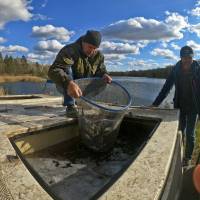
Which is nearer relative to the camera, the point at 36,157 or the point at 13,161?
the point at 13,161

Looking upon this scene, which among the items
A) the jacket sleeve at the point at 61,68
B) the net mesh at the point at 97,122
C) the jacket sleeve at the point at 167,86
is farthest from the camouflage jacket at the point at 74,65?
the jacket sleeve at the point at 167,86

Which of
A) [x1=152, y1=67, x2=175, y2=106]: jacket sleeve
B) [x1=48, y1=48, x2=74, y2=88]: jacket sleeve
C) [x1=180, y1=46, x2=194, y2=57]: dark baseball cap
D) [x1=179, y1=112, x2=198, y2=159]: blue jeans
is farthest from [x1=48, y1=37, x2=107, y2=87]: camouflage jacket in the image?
[x1=179, y1=112, x2=198, y2=159]: blue jeans

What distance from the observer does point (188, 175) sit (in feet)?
12.9

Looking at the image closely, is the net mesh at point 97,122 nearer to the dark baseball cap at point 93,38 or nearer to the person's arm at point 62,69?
the person's arm at point 62,69

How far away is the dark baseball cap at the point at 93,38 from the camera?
462 cm

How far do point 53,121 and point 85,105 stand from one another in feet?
2.13

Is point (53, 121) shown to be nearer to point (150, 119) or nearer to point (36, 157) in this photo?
point (36, 157)

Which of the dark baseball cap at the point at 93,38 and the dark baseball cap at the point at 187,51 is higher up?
the dark baseball cap at the point at 93,38

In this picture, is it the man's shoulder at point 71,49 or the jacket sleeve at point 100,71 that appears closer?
the man's shoulder at point 71,49

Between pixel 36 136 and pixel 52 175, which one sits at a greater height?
pixel 36 136

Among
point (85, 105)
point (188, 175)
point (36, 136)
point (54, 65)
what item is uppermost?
point (54, 65)

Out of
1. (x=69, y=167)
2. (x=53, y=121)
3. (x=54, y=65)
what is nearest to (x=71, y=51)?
(x=54, y=65)

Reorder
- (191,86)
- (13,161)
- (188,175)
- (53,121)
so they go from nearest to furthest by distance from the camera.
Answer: (13,161) < (188,175) < (53,121) < (191,86)

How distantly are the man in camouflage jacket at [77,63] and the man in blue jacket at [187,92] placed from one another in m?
1.31
